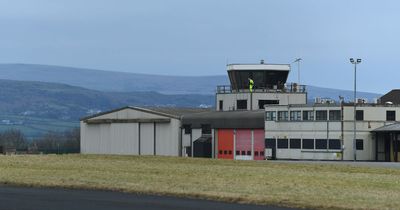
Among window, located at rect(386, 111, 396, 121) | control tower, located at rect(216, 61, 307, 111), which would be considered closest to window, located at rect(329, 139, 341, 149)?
window, located at rect(386, 111, 396, 121)

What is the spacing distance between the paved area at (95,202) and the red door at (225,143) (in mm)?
71773

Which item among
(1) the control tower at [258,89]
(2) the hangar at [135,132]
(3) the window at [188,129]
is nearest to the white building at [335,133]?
(3) the window at [188,129]

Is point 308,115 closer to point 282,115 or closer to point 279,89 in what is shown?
point 282,115

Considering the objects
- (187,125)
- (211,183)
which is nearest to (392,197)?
(211,183)

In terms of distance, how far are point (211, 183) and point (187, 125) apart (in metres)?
73.5

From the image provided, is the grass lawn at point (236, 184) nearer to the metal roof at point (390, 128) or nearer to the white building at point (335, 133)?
the metal roof at point (390, 128)

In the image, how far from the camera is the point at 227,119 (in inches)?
4316

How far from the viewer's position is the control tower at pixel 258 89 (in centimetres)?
11931

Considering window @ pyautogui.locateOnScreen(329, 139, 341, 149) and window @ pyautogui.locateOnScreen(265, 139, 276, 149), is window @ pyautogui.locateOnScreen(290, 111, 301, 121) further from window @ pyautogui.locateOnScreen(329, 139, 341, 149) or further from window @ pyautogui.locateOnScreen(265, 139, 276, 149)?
window @ pyautogui.locateOnScreen(329, 139, 341, 149)

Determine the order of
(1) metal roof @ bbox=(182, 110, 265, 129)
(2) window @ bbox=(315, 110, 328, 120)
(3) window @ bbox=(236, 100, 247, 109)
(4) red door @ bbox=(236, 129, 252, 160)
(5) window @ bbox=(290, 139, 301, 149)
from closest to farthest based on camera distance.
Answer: (2) window @ bbox=(315, 110, 328, 120), (5) window @ bbox=(290, 139, 301, 149), (1) metal roof @ bbox=(182, 110, 265, 129), (4) red door @ bbox=(236, 129, 252, 160), (3) window @ bbox=(236, 100, 247, 109)

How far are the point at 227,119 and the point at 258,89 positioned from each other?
43.3ft

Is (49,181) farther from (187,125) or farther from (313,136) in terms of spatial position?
(187,125)

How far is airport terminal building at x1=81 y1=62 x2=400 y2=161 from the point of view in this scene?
9706cm

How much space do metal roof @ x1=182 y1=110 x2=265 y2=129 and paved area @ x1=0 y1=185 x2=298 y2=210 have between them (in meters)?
70.2
